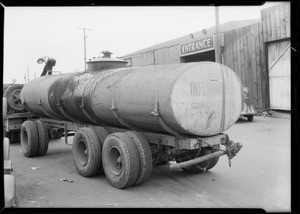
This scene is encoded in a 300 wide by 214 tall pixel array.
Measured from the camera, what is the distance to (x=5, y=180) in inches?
151

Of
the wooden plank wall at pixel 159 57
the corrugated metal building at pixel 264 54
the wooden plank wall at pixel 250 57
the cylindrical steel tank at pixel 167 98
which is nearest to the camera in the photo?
the cylindrical steel tank at pixel 167 98

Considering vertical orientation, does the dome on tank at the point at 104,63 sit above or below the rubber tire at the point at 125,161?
above

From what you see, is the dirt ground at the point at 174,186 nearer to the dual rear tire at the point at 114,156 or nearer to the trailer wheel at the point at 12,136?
the dual rear tire at the point at 114,156

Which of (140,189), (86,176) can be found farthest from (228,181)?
(86,176)

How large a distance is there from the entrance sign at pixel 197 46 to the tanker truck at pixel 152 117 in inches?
486

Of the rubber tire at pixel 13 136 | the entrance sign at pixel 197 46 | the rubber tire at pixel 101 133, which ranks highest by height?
the entrance sign at pixel 197 46

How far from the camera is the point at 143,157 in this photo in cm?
Answer: 564

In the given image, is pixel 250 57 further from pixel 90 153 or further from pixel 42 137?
pixel 90 153

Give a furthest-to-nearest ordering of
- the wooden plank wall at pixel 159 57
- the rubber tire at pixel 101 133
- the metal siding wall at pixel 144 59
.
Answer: the metal siding wall at pixel 144 59
the wooden plank wall at pixel 159 57
the rubber tire at pixel 101 133

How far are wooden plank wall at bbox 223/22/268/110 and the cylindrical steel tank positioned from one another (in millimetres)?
10937

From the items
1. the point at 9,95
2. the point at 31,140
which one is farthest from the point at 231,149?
the point at 9,95

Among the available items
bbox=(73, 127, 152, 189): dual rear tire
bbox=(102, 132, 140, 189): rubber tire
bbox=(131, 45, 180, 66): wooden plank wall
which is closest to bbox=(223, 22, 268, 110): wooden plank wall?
bbox=(131, 45, 180, 66): wooden plank wall

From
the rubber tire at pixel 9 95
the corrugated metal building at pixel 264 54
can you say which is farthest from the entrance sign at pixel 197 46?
the rubber tire at pixel 9 95

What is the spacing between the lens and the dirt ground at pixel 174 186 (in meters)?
5.25
